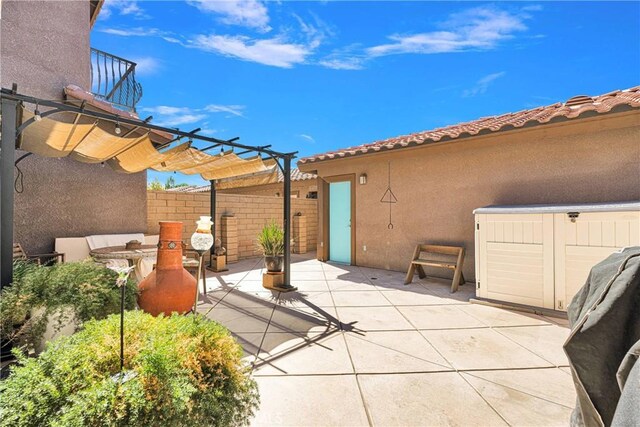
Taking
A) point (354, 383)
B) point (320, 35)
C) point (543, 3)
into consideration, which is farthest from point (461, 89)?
point (354, 383)

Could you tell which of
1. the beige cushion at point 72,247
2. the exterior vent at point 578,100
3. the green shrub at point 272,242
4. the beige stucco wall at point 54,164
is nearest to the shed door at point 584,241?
the exterior vent at point 578,100

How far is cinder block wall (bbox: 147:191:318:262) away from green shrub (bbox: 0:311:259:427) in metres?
6.78

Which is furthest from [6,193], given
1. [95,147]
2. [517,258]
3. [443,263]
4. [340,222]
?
[340,222]

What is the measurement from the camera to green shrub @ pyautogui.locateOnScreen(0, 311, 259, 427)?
1.05 meters

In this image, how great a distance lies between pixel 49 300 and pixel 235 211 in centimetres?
677

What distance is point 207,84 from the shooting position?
11.3 m

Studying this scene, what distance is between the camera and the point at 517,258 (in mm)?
4422

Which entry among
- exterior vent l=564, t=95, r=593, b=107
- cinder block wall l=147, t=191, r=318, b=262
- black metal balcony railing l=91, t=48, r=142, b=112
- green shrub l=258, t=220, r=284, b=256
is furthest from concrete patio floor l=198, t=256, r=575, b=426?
black metal balcony railing l=91, t=48, r=142, b=112

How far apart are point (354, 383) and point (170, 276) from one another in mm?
1889

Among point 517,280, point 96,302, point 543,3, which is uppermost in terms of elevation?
point 543,3

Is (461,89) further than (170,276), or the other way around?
(461,89)

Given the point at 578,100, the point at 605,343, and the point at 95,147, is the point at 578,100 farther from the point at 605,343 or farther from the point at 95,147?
the point at 95,147

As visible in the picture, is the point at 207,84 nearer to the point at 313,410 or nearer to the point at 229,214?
the point at 229,214

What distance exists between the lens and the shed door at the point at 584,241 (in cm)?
368
